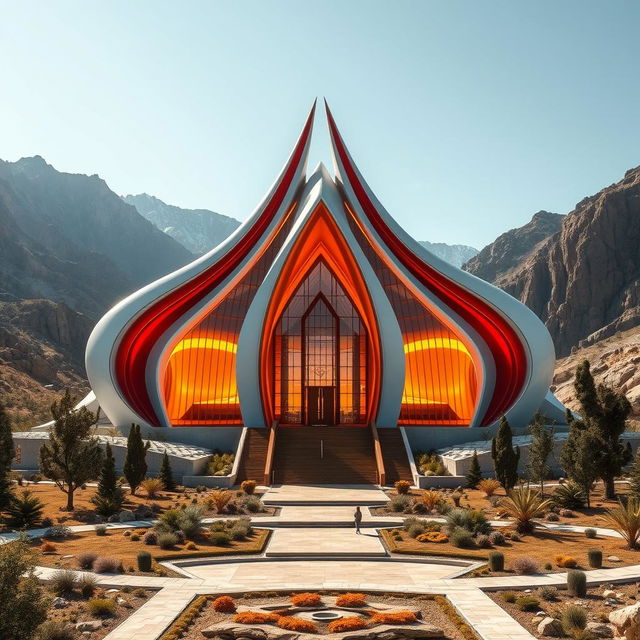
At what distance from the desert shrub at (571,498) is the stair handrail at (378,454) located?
7.48 metres

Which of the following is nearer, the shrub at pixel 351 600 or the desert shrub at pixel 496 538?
the shrub at pixel 351 600

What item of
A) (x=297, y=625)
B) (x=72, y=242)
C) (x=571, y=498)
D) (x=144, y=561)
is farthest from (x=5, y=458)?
(x=72, y=242)

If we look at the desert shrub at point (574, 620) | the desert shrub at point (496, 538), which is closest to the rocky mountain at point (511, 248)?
the desert shrub at point (496, 538)

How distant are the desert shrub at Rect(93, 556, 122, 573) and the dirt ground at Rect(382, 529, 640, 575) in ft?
21.5

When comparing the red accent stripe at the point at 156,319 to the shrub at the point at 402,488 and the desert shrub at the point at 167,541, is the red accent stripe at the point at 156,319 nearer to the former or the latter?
the shrub at the point at 402,488

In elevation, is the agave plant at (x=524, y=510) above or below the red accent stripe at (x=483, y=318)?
below

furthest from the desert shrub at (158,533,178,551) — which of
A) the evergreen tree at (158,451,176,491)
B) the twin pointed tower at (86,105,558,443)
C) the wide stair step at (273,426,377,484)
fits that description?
the twin pointed tower at (86,105,558,443)

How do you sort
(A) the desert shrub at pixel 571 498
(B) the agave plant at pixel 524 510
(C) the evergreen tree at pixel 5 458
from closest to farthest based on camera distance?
(B) the agave plant at pixel 524 510 → (C) the evergreen tree at pixel 5 458 → (A) the desert shrub at pixel 571 498

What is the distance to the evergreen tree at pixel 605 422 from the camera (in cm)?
2386

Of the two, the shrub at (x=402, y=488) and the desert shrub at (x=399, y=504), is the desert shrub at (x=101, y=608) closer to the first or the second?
the desert shrub at (x=399, y=504)

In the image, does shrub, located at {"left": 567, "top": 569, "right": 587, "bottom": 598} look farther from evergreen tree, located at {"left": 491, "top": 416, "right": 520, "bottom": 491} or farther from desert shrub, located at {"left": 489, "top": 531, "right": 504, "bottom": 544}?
evergreen tree, located at {"left": 491, "top": 416, "right": 520, "bottom": 491}

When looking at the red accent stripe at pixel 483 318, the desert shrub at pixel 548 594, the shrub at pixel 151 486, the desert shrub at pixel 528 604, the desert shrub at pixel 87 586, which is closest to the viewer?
the desert shrub at pixel 528 604

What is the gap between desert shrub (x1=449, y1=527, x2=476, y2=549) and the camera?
17891 mm

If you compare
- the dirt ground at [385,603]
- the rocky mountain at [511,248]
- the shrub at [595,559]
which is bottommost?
the dirt ground at [385,603]
